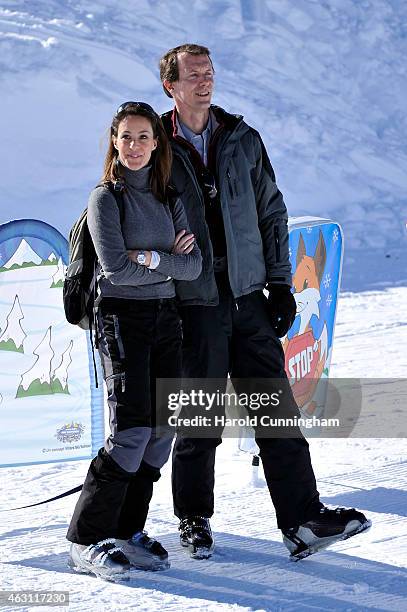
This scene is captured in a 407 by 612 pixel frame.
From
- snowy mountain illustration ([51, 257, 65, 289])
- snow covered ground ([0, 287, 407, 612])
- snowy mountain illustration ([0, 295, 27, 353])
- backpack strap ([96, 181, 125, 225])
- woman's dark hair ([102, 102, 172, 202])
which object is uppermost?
woman's dark hair ([102, 102, 172, 202])

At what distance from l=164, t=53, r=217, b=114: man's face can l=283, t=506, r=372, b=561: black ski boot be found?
1388 millimetres

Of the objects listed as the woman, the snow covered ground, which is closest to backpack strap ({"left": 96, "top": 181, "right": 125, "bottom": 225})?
the woman

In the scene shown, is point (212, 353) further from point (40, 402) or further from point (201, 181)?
point (40, 402)

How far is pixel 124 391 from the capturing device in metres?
3.15

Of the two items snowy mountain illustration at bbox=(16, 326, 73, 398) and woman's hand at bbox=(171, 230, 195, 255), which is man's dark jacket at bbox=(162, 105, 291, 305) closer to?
woman's hand at bbox=(171, 230, 195, 255)

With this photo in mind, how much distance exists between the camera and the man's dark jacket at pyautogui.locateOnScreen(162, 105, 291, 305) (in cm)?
341

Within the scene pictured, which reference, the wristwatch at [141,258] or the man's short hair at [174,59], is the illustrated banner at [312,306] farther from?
the wristwatch at [141,258]

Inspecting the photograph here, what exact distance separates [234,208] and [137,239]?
387 millimetres

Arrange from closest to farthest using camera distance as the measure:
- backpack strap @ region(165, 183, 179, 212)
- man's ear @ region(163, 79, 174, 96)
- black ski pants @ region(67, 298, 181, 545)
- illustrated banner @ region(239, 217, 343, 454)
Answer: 1. black ski pants @ region(67, 298, 181, 545)
2. backpack strap @ region(165, 183, 179, 212)
3. man's ear @ region(163, 79, 174, 96)
4. illustrated banner @ region(239, 217, 343, 454)

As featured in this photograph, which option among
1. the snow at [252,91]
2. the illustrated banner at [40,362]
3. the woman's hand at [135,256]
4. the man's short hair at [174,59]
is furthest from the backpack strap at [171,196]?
the snow at [252,91]

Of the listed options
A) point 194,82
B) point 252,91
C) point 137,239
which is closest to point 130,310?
point 137,239

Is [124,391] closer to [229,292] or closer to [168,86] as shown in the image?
[229,292]

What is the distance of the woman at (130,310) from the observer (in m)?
3.16

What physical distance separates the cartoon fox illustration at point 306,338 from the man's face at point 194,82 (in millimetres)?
1116
